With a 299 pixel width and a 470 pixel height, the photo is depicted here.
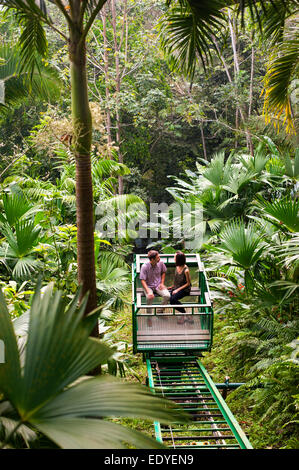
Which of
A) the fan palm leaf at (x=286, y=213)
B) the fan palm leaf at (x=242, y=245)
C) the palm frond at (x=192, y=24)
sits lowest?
the fan palm leaf at (x=242, y=245)

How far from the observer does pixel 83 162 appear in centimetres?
383

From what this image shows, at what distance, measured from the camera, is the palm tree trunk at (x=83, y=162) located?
3637 millimetres

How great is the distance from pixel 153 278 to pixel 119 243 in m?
4.80

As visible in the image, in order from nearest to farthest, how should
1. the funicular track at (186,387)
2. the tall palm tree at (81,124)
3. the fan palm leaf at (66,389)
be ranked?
1. the fan palm leaf at (66,389)
2. the tall palm tree at (81,124)
3. the funicular track at (186,387)

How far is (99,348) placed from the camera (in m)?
2.01

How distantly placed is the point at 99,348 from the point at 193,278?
243 inches

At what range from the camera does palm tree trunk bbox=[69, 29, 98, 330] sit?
3.64m

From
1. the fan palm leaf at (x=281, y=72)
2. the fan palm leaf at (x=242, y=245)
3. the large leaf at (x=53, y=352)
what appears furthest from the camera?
the fan palm leaf at (x=242, y=245)

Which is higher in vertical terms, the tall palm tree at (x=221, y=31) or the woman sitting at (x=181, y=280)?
the tall palm tree at (x=221, y=31)

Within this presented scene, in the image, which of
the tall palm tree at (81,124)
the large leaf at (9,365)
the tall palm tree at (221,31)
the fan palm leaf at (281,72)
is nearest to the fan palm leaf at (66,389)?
the large leaf at (9,365)

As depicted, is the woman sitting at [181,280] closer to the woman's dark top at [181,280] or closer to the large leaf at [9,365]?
the woman's dark top at [181,280]

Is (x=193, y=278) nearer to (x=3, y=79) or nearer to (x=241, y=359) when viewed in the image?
(x=241, y=359)

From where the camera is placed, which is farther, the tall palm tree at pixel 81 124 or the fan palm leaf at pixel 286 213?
the fan palm leaf at pixel 286 213
